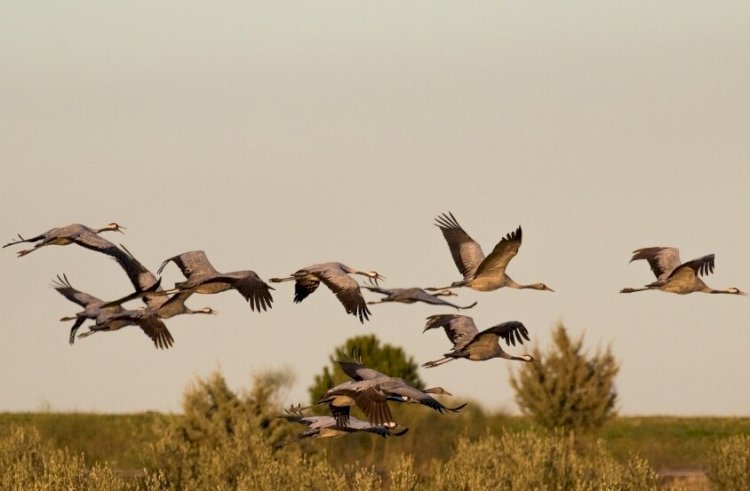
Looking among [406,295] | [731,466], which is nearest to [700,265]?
[406,295]

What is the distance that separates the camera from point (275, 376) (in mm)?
43594

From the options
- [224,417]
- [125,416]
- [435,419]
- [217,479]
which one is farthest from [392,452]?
[125,416]

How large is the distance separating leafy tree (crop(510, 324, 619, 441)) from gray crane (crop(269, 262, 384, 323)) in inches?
1123

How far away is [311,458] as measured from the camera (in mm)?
28922

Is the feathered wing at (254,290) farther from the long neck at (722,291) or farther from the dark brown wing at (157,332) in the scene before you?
the long neck at (722,291)

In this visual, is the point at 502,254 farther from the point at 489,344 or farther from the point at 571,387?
the point at 571,387

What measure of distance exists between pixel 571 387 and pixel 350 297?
1184 inches

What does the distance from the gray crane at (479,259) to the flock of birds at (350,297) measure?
0.05ft

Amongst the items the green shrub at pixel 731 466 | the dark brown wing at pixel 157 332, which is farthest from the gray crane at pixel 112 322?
the green shrub at pixel 731 466

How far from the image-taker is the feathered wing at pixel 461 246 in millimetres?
21984

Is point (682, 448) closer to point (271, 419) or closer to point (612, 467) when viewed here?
point (271, 419)

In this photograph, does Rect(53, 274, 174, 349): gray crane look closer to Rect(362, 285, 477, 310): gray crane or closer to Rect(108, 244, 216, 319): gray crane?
Rect(108, 244, 216, 319): gray crane

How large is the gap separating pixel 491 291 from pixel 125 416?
162 ft

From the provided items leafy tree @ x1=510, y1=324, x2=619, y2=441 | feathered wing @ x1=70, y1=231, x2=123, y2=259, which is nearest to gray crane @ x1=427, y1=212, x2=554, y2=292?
feathered wing @ x1=70, y1=231, x2=123, y2=259
